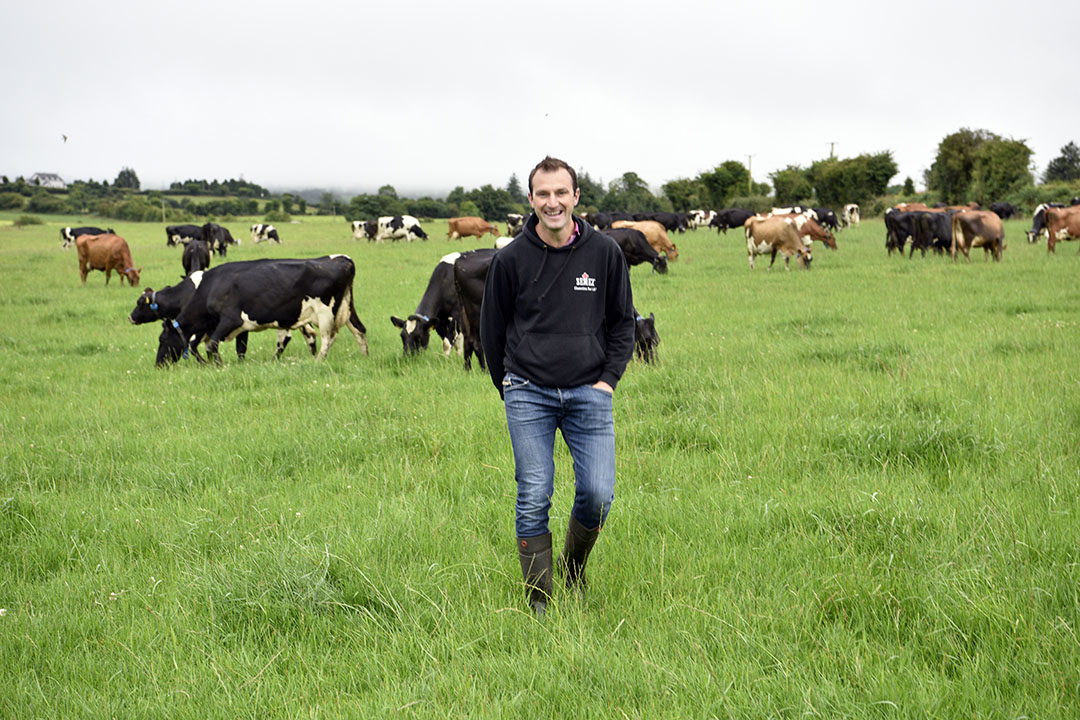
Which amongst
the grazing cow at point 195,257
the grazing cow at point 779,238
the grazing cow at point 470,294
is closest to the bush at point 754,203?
the grazing cow at point 779,238

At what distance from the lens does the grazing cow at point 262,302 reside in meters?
11.9

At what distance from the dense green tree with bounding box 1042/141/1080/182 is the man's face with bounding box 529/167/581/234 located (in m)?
85.6

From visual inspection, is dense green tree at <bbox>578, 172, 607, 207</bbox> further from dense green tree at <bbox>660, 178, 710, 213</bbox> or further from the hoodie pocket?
the hoodie pocket

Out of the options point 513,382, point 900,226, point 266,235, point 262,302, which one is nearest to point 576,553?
point 513,382

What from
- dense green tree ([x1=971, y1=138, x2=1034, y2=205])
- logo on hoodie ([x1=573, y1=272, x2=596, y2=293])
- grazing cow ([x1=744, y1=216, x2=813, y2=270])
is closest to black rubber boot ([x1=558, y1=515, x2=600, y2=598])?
logo on hoodie ([x1=573, y1=272, x2=596, y2=293])

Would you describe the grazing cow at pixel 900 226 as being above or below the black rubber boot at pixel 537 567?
above

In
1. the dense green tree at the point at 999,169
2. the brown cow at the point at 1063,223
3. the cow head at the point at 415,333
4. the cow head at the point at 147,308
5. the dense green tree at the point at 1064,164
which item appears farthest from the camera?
the dense green tree at the point at 1064,164

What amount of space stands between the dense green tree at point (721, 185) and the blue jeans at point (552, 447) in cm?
8436

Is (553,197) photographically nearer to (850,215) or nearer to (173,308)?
(173,308)

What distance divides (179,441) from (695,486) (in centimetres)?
461

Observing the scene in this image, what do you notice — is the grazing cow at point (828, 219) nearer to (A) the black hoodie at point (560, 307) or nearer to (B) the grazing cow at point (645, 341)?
(B) the grazing cow at point (645, 341)

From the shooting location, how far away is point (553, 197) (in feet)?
11.8

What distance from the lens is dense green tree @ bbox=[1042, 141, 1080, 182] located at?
7350cm

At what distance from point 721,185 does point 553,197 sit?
281ft
